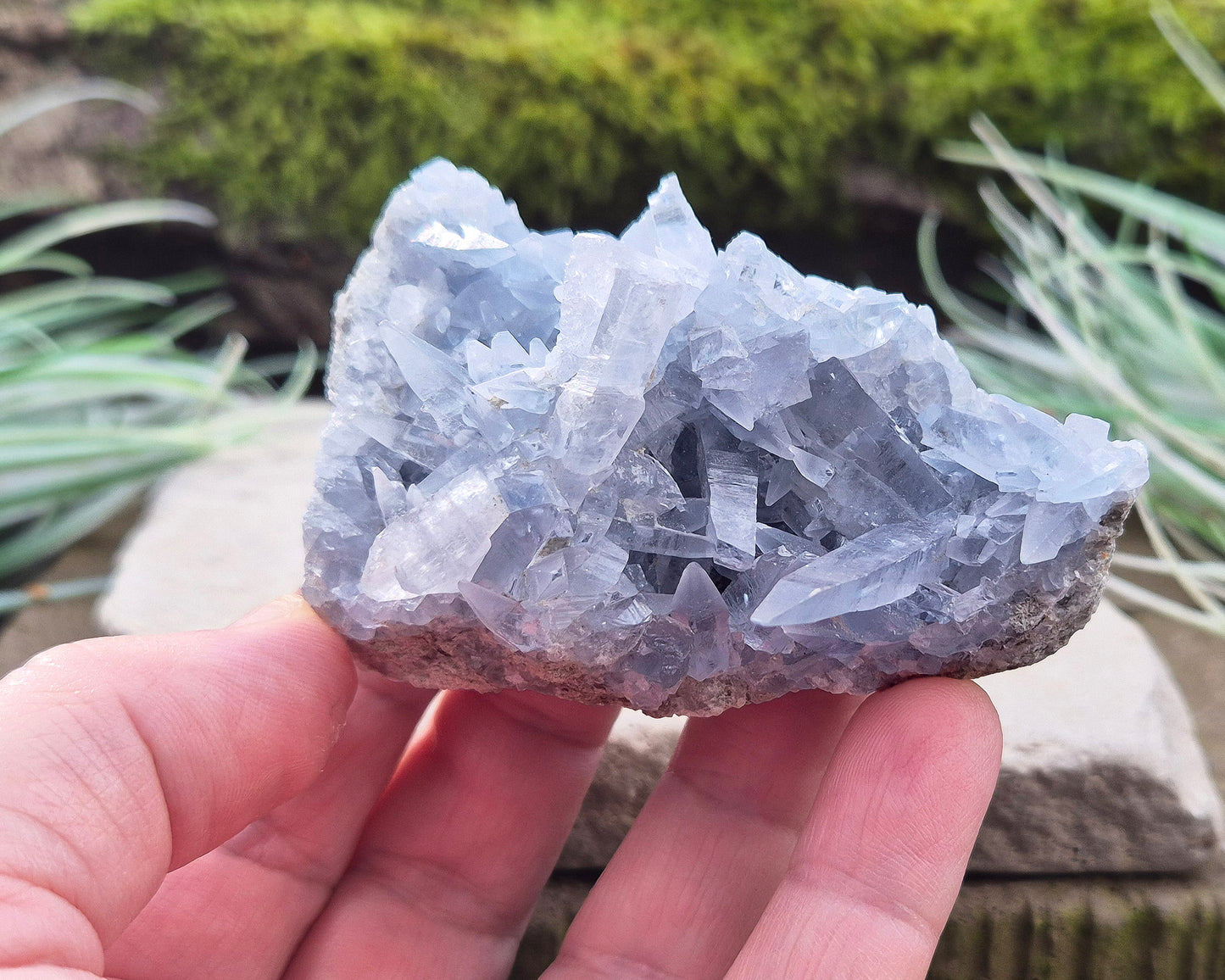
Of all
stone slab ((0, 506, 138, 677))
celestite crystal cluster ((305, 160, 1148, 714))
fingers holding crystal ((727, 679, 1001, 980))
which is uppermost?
celestite crystal cluster ((305, 160, 1148, 714))

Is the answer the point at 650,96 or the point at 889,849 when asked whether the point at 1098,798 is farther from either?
the point at 650,96

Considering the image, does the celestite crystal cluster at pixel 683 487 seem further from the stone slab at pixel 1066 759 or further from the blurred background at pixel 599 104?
the blurred background at pixel 599 104

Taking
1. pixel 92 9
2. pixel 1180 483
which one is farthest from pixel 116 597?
pixel 1180 483

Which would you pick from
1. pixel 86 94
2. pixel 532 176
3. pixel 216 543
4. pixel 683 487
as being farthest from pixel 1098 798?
pixel 86 94

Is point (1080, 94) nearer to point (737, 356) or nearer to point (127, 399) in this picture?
point (737, 356)

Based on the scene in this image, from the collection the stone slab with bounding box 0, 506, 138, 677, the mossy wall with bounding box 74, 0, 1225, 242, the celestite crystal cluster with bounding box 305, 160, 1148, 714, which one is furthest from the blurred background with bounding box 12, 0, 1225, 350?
the celestite crystal cluster with bounding box 305, 160, 1148, 714

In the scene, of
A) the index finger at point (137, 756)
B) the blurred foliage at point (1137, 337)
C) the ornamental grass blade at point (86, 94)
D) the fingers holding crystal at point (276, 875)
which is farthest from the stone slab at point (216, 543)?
the blurred foliage at point (1137, 337)

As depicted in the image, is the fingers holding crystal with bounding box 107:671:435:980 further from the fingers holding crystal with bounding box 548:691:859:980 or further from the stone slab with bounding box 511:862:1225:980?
the stone slab with bounding box 511:862:1225:980

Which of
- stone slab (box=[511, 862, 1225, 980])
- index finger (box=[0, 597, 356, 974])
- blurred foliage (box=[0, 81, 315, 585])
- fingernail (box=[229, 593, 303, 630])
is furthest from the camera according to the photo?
blurred foliage (box=[0, 81, 315, 585])
